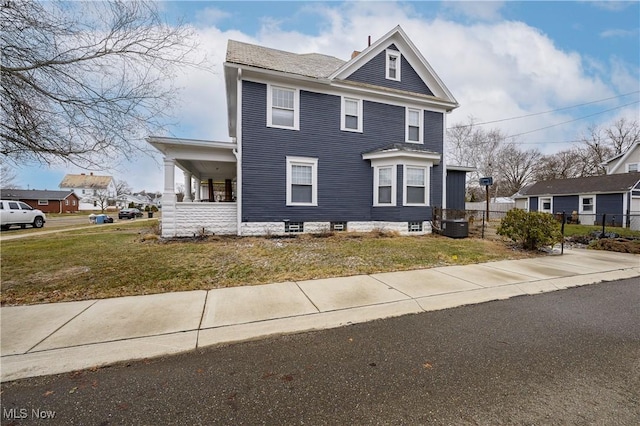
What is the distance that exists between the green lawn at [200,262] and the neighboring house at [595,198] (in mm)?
16130

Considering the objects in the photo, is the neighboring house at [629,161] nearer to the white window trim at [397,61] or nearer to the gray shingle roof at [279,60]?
the white window trim at [397,61]

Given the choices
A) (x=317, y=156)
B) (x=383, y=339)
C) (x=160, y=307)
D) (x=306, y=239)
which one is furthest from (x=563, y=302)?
(x=317, y=156)

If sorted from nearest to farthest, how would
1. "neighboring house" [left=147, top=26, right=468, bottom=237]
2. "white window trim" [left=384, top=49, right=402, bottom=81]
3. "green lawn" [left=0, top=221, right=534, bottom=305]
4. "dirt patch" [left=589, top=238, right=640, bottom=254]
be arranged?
"green lawn" [left=0, top=221, right=534, bottom=305] < "dirt patch" [left=589, top=238, right=640, bottom=254] < "neighboring house" [left=147, top=26, right=468, bottom=237] < "white window trim" [left=384, top=49, right=402, bottom=81]

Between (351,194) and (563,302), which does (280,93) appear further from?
(563,302)

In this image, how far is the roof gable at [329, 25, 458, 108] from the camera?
12141mm

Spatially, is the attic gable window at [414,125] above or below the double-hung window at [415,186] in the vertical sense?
above

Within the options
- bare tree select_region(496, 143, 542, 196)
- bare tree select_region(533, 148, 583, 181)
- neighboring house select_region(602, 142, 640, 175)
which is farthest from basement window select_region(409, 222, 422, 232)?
bare tree select_region(533, 148, 583, 181)

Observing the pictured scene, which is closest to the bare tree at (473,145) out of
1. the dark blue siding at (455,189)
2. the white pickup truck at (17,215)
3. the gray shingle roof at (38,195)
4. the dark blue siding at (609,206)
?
the dark blue siding at (609,206)

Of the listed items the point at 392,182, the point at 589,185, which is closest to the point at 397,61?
the point at 392,182

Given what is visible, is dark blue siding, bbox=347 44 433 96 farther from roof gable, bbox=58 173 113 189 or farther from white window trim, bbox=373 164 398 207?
roof gable, bbox=58 173 113 189

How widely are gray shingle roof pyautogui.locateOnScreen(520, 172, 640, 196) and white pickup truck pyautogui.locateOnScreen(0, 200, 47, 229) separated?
134 feet

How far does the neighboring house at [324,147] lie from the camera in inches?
422

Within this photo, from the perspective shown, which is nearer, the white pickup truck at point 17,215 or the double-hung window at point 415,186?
the double-hung window at point 415,186

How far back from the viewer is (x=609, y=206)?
2109cm
